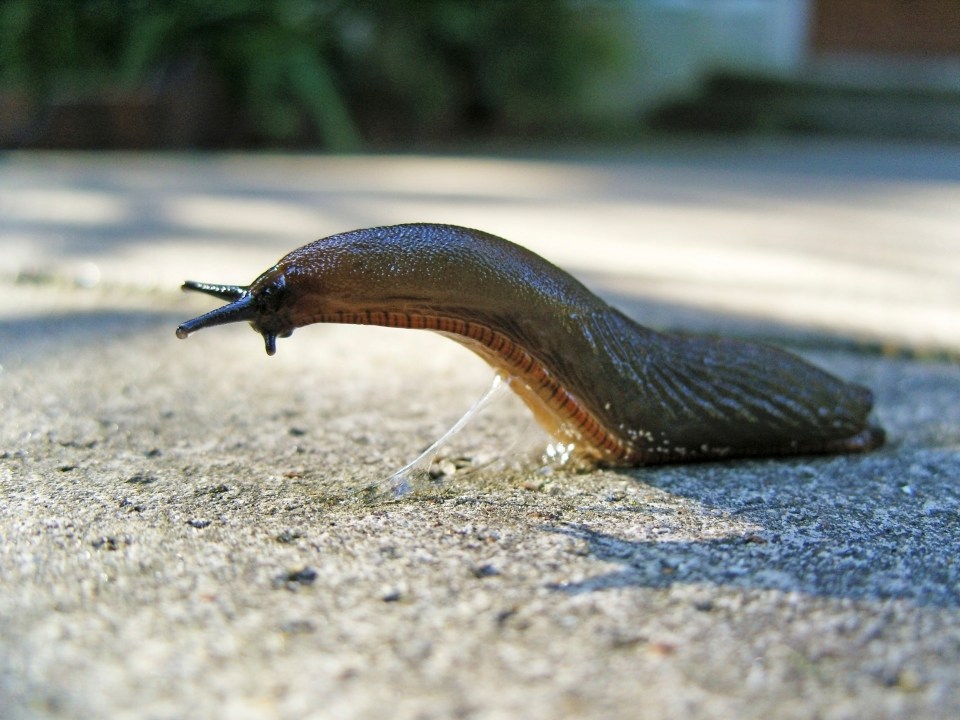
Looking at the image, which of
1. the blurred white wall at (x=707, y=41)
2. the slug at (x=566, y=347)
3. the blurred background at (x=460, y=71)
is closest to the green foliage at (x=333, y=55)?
the blurred background at (x=460, y=71)

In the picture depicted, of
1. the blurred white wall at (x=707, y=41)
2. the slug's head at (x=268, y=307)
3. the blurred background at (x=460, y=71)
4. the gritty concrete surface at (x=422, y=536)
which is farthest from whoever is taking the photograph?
the blurred white wall at (x=707, y=41)

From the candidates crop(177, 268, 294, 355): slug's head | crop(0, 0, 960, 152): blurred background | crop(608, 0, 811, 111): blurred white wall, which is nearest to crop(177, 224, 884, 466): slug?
crop(177, 268, 294, 355): slug's head

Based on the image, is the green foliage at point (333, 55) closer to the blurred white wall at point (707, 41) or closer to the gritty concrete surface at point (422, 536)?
the blurred white wall at point (707, 41)

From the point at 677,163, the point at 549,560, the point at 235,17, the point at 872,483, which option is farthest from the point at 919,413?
the point at 235,17

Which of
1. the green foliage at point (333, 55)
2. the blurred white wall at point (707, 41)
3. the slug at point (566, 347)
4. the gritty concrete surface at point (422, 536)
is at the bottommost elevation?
the gritty concrete surface at point (422, 536)

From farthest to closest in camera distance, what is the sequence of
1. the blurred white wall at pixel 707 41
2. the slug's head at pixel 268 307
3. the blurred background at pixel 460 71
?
the blurred white wall at pixel 707 41 < the blurred background at pixel 460 71 < the slug's head at pixel 268 307

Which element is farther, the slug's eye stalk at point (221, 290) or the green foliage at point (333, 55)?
A: the green foliage at point (333, 55)

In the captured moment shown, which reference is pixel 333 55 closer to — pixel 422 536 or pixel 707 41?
pixel 707 41
